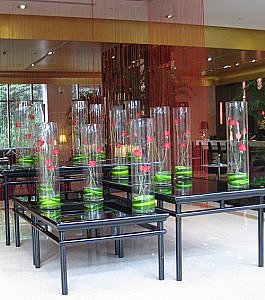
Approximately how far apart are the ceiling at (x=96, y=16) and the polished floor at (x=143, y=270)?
3.78m

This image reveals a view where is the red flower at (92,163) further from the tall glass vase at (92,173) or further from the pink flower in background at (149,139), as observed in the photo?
the pink flower in background at (149,139)

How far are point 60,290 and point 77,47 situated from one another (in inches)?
341

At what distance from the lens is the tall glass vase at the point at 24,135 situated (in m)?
7.08

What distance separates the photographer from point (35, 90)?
55.4 feet

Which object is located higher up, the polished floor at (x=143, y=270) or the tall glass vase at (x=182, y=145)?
the tall glass vase at (x=182, y=145)

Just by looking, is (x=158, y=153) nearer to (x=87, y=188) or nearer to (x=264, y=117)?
(x=87, y=188)

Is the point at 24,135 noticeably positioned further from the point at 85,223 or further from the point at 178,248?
the point at 178,248

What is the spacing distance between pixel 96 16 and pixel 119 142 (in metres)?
2.81

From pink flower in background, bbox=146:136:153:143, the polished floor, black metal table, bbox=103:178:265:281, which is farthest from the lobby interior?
→ pink flower in background, bbox=146:136:153:143

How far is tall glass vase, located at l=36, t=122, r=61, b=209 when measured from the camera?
520cm

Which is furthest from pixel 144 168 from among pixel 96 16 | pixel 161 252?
pixel 96 16

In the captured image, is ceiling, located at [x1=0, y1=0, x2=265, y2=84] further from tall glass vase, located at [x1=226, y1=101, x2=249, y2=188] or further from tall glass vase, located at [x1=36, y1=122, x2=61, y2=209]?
tall glass vase, located at [x1=36, y1=122, x2=61, y2=209]

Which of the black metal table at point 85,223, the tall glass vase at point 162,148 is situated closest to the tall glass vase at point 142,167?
the black metal table at point 85,223

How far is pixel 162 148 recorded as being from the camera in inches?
233
